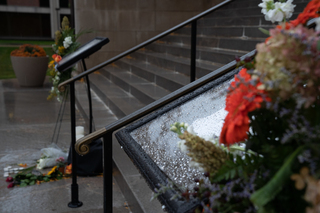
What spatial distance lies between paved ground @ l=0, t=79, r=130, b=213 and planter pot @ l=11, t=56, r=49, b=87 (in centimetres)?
47

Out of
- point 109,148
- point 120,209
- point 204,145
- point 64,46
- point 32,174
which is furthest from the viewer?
point 64,46

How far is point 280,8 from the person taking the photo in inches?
43.5

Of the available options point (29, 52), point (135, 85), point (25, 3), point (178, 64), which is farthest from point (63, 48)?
point (25, 3)

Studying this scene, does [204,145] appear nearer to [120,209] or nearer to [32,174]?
[120,209]

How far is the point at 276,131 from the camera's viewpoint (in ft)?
2.34

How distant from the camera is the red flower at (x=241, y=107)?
2.07 ft

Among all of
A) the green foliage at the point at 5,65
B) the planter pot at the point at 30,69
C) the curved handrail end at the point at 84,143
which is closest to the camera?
the curved handrail end at the point at 84,143

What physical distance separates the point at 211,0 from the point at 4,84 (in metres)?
6.21

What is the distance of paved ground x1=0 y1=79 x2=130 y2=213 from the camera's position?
3168 mm

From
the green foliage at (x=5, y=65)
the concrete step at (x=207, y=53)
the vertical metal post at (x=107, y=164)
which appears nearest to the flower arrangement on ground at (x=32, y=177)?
the vertical metal post at (x=107, y=164)

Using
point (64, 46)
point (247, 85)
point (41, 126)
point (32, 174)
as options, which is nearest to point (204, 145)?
point (247, 85)

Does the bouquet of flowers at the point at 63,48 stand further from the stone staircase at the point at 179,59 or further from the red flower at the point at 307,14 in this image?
the red flower at the point at 307,14

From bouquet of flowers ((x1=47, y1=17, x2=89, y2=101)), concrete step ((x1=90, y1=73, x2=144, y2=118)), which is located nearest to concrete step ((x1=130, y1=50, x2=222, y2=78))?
concrete step ((x1=90, y1=73, x2=144, y2=118))

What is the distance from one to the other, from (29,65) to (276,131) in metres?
9.06
